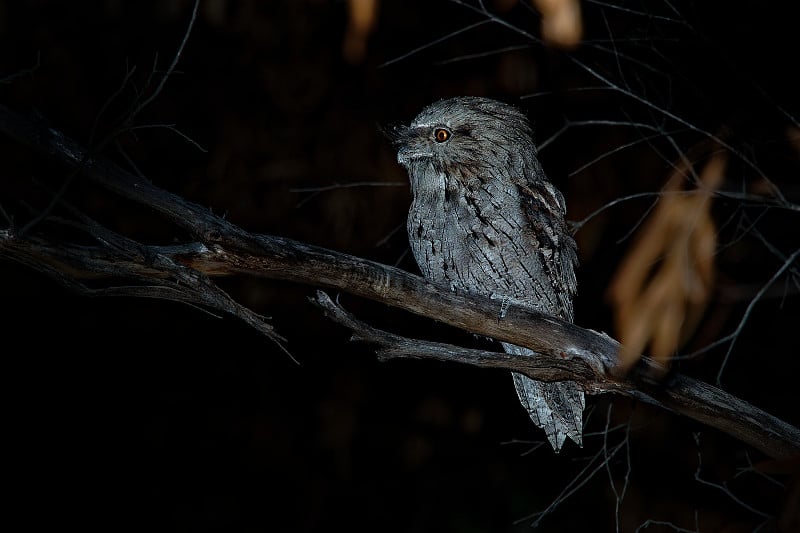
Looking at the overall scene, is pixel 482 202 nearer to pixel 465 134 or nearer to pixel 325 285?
pixel 465 134

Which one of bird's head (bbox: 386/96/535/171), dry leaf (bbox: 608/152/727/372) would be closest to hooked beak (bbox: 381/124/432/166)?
bird's head (bbox: 386/96/535/171)

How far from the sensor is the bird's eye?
8.23ft

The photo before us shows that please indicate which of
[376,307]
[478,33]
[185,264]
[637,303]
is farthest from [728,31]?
[185,264]

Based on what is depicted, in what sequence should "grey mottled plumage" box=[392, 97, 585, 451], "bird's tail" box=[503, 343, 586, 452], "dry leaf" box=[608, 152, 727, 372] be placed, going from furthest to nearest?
"bird's tail" box=[503, 343, 586, 452] < "grey mottled plumage" box=[392, 97, 585, 451] < "dry leaf" box=[608, 152, 727, 372]

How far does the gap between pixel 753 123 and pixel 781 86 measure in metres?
0.78

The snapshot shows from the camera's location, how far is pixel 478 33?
4.62 m

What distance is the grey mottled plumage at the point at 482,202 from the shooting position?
Result: 8.17 ft

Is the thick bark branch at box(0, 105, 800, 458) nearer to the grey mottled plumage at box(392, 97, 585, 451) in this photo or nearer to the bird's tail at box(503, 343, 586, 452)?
the grey mottled plumage at box(392, 97, 585, 451)

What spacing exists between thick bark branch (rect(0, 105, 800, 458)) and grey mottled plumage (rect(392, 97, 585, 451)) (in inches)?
18.1

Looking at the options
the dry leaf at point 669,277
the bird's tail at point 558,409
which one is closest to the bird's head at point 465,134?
the dry leaf at point 669,277

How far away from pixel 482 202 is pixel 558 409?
32.4 inches

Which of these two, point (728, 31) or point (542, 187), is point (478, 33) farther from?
point (542, 187)

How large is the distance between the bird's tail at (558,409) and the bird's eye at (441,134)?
2.91 feet

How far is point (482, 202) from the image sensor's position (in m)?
2.48
